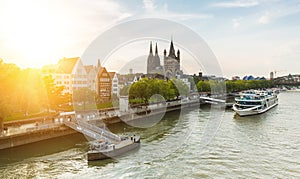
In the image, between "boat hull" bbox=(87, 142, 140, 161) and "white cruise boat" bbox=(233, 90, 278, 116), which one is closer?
"boat hull" bbox=(87, 142, 140, 161)

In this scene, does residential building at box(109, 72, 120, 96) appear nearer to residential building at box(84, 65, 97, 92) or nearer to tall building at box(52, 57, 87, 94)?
residential building at box(84, 65, 97, 92)

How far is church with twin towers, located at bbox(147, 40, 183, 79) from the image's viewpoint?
11261 cm

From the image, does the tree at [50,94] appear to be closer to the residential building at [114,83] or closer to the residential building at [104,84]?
the residential building at [104,84]

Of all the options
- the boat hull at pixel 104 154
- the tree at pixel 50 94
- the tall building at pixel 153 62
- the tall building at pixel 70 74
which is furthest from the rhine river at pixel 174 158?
the tall building at pixel 153 62

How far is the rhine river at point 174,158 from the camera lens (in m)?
14.3

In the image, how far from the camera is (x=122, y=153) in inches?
694

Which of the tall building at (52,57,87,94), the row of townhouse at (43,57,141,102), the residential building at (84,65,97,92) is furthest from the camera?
the residential building at (84,65,97,92)


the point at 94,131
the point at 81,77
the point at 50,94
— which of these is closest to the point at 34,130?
the point at 94,131

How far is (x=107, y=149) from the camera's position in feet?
55.2

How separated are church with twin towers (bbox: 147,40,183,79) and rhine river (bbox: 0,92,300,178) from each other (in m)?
86.4

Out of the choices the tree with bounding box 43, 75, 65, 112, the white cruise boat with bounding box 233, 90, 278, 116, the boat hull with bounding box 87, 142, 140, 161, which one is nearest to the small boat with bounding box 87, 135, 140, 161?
the boat hull with bounding box 87, 142, 140, 161

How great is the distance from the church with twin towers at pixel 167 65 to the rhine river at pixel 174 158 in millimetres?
86389

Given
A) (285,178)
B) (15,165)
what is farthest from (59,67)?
(285,178)

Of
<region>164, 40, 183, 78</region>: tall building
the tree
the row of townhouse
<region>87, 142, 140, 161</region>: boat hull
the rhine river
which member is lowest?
the rhine river
